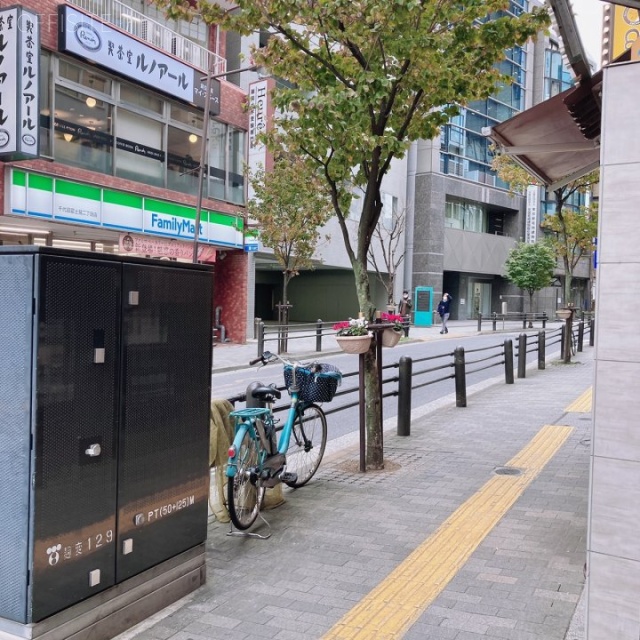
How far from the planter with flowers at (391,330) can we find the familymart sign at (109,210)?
13.0 metres

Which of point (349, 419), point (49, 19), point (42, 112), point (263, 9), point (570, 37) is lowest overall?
point (349, 419)

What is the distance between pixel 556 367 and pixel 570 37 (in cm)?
1457

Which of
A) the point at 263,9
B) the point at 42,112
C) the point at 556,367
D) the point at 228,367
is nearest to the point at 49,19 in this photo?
the point at 42,112

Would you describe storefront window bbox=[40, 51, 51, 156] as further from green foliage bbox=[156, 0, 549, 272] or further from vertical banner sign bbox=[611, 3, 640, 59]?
vertical banner sign bbox=[611, 3, 640, 59]

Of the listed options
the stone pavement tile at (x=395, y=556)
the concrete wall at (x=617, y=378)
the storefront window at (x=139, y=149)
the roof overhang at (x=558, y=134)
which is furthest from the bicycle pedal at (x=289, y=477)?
the storefront window at (x=139, y=149)

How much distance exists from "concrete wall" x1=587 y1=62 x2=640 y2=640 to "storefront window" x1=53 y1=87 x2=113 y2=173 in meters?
17.8

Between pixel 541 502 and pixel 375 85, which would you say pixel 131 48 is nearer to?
pixel 375 85

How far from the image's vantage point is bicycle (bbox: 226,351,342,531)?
4.98 metres

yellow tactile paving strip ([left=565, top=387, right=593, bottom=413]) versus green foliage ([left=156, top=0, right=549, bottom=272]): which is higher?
green foliage ([left=156, top=0, right=549, bottom=272])

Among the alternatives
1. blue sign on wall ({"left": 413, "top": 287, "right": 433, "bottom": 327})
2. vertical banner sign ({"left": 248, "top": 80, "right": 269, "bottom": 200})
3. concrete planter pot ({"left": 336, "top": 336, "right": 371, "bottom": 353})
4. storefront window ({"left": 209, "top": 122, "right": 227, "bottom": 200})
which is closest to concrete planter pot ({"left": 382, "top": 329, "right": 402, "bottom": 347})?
concrete planter pot ({"left": 336, "top": 336, "right": 371, "bottom": 353})

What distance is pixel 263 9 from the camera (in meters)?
7.27

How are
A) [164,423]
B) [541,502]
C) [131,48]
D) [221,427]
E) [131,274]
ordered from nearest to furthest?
[131,274], [164,423], [221,427], [541,502], [131,48]

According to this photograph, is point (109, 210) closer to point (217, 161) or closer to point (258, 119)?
point (217, 161)

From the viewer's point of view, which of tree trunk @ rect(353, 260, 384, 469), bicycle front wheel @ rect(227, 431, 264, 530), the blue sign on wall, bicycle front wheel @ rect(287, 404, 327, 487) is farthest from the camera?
the blue sign on wall
